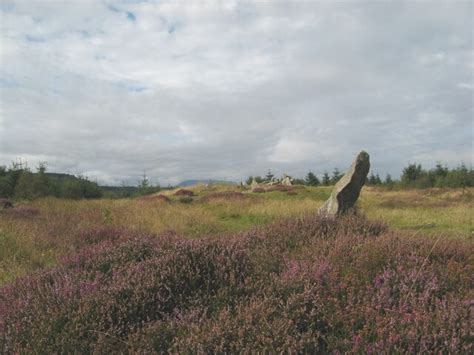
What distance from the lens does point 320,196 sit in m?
25.9

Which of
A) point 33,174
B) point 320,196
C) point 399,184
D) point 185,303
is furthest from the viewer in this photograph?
point 399,184

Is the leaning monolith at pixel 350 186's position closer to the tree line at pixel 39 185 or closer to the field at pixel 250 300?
the field at pixel 250 300

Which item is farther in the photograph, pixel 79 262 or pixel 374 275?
pixel 79 262

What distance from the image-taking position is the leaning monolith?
9.83 metres

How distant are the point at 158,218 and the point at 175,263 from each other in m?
9.66

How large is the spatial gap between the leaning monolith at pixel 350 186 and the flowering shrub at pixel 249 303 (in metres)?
4.89

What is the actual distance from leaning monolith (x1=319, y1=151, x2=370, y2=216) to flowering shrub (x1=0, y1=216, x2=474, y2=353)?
4.89m

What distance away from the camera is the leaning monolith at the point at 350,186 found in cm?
983

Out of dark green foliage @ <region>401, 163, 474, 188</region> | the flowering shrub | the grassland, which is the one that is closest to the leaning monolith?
the grassland

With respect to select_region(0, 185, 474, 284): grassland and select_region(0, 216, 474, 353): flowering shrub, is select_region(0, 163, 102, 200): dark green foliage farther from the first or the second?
select_region(0, 216, 474, 353): flowering shrub

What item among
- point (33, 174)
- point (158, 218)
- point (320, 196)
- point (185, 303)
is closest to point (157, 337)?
point (185, 303)

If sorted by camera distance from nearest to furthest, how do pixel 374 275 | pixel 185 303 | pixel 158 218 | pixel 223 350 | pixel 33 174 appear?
pixel 223 350
pixel 185 303
pixel 374 275
pixel 158 218
pixel 33 174

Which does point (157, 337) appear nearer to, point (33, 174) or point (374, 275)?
point (374, 275)

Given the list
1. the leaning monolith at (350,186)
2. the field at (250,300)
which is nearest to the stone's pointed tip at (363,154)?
the leaning monolith at (350,186)
